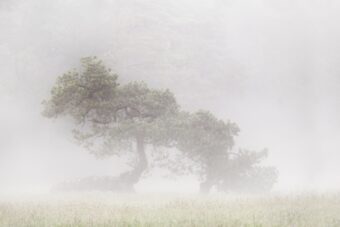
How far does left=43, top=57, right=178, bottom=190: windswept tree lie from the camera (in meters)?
25.1

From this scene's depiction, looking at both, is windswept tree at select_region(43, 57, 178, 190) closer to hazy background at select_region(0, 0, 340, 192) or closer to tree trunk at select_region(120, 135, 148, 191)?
tree trunk at select_region(120, 135, 148, 191)

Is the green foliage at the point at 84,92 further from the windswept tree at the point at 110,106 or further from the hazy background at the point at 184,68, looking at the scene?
the hazy background at the point at 184,68

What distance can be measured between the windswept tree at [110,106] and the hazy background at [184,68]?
28.7m

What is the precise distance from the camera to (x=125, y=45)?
99.1 m

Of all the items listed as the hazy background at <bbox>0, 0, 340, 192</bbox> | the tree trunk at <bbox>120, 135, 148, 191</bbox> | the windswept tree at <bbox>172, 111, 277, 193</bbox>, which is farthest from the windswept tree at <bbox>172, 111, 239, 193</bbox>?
the hazy background at <bbox>0, 0, 340, 192</bbox>

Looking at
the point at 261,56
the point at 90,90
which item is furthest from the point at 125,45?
the point at 90,90

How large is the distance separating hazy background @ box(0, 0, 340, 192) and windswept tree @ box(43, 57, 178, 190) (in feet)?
94.2

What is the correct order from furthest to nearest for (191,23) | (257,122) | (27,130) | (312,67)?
(191,23) → (312,67) → (257,122) → (27,130)

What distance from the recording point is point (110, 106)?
25.9 m

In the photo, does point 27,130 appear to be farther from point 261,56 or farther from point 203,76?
point 261,56

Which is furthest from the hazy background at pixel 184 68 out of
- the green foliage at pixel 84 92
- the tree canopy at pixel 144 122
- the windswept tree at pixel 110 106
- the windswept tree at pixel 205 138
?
the green foliage at pixel 84 92

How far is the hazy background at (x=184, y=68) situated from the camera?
76.4m

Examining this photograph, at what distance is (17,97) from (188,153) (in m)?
64.3

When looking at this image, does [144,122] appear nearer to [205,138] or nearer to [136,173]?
[205,138]
